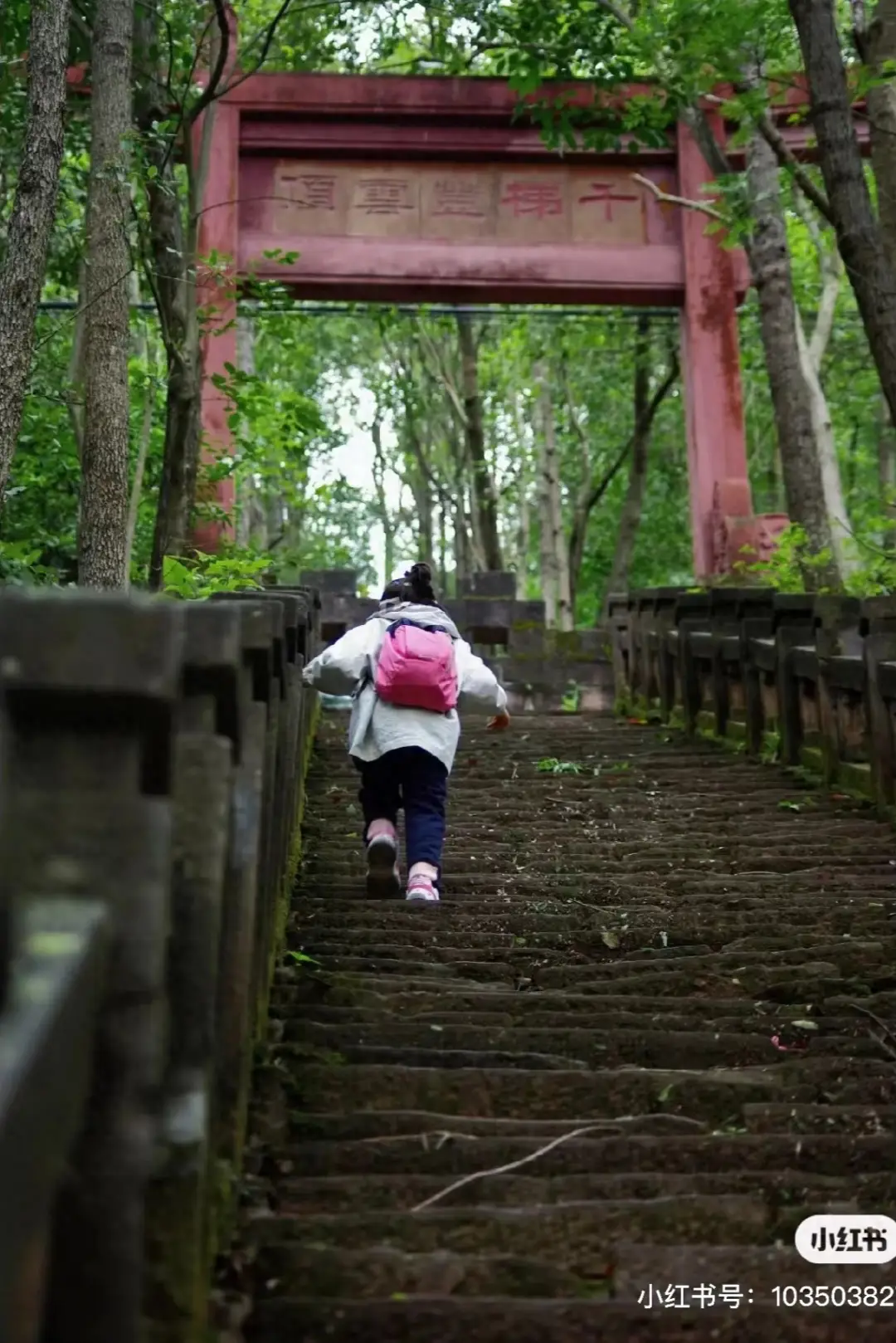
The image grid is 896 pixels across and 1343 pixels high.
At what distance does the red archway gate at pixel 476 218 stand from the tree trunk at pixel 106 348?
Answer: 5.88 metres

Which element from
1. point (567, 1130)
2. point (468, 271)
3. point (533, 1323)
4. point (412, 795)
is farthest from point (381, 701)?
point (468, 271)

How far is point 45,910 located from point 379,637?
11.8 feet

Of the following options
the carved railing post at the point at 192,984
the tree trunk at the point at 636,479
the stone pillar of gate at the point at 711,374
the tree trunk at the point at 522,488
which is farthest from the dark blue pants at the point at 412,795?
the tree trunk at the point at 522,488

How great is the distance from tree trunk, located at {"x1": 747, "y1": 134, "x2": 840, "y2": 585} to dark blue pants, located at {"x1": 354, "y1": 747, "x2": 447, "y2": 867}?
17.1 feet

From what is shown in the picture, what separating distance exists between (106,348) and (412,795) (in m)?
2.67

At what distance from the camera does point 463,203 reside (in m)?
12.8

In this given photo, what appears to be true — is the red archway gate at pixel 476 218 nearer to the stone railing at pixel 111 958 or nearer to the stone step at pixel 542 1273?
the stone step at pixel 542 1273

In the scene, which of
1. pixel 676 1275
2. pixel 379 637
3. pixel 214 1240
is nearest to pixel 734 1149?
pixel 676 1275

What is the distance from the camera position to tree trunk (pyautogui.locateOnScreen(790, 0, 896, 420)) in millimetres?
6059

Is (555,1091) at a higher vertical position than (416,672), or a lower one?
lower

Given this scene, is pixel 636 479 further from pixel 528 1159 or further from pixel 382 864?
pixel 528 1159

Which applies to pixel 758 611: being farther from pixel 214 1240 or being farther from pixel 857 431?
pixel 857 431

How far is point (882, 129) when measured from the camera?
22.1ft

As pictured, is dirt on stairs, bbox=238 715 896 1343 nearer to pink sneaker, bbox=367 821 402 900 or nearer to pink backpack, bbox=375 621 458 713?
pink sneaker, bbox=367 821 402 900
